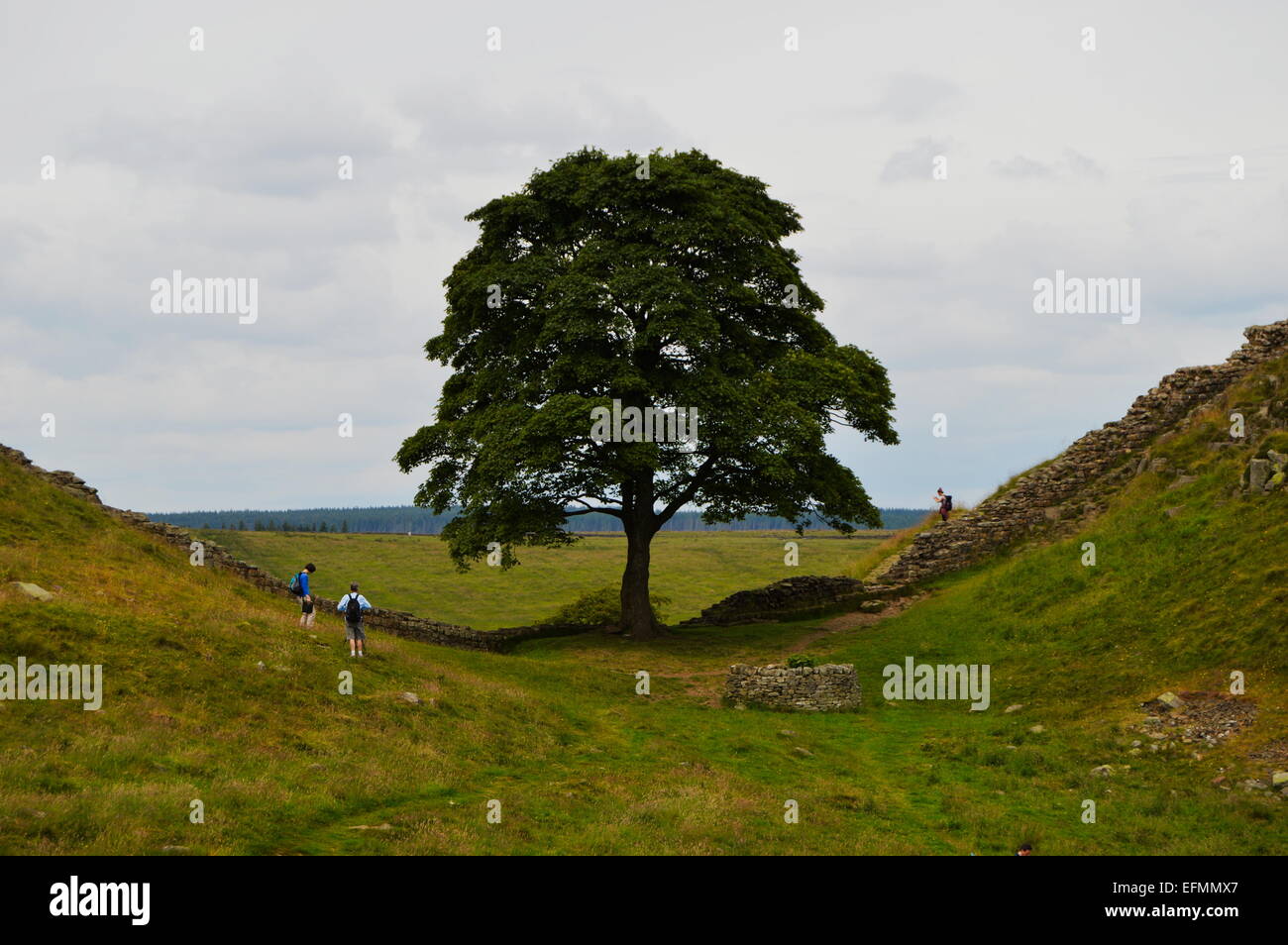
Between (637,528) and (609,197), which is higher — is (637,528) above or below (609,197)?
below

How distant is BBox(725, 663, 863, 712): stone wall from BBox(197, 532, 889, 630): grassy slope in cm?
4185

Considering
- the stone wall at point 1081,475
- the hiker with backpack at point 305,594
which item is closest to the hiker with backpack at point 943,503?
the stone wall at point 1081,475

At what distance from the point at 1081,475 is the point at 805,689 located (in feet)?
74.8

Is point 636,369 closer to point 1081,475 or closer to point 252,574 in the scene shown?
point 252,574

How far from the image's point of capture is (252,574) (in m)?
39.4

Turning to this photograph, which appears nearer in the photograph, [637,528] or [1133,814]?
[1133,814]

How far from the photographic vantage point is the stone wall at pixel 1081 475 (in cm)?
4294

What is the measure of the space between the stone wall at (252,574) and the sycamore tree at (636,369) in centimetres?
378

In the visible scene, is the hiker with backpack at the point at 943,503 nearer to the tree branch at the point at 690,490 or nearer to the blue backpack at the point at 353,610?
the tree branch at the point at 690,490

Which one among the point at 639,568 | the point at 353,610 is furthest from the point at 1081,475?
the point at 353,610
